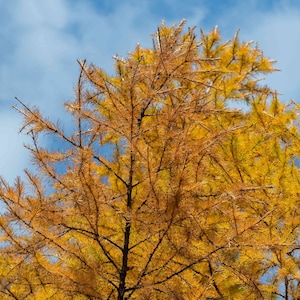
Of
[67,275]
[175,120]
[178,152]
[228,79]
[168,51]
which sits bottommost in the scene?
[67,275]

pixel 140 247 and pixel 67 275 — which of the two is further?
pixel 140 247

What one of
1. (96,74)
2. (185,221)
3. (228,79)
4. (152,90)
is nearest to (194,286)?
(185,221)

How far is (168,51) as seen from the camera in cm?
513

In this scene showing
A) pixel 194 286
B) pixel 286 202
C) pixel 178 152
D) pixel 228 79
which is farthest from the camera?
pixel 228 79

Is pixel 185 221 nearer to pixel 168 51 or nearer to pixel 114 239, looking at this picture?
pixel 114 239

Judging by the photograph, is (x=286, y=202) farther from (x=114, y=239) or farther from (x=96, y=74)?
(x=96, y=74)

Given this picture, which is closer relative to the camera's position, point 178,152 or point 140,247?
point 178,152

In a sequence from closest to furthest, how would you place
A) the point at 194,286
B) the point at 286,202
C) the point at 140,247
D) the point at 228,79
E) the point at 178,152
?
the point at 178,152, the point at 194,286, the point at 140,247, the point at 286,202, the point at 228,79

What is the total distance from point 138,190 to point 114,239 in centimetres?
57

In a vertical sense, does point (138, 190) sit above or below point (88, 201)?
above

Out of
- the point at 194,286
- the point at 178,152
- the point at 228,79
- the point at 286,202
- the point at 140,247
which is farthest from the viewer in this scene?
the point at 228,79

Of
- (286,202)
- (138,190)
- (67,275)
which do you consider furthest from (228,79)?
(67,275)

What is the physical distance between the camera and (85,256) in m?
4.84

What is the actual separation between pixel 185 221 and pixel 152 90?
136cm
